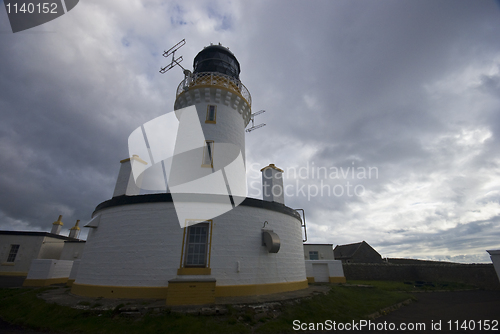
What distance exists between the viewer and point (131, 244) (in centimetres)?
746

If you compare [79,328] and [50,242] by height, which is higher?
[50,242]

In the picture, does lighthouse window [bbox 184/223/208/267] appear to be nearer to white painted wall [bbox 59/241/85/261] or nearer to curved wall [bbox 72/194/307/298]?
curved wall [bbox 72/194/307/298]

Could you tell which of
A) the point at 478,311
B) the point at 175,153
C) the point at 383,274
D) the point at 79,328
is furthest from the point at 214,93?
the point at 383,274

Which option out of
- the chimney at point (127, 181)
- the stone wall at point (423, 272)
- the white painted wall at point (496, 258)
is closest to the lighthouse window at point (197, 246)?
the chimney at point (127, 181)

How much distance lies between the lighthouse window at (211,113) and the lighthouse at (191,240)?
59.8 inches

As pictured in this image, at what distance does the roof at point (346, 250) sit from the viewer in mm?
27780

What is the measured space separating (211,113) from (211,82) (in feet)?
5.40

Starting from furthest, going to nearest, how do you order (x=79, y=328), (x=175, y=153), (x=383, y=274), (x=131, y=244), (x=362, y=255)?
(x=362, y=255)
(x=383, y=274)
(x=175, y=153)
(x=131, y=244)
(x=79, y=328)

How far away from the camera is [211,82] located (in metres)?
11.7

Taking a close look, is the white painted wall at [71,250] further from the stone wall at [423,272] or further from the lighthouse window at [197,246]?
the stone wall at [423,272]

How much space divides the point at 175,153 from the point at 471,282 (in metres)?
24.9

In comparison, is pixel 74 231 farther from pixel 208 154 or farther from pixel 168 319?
pixel 168 319

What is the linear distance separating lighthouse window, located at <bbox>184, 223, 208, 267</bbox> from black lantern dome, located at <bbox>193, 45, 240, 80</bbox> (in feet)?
31.1

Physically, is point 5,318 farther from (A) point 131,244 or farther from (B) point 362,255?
(B) point 362,255
